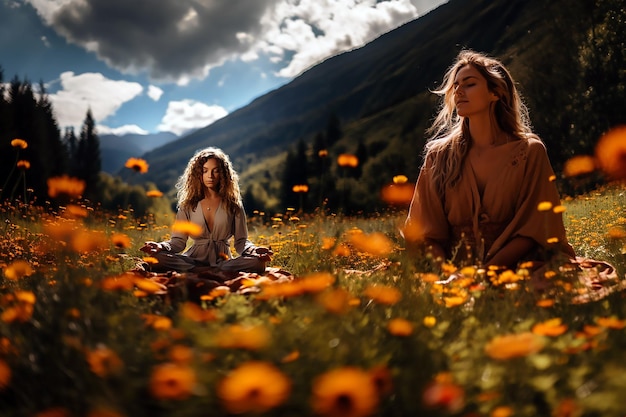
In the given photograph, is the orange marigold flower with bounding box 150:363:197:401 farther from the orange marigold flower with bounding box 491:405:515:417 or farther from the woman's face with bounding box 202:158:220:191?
the woman's face with bounding box 202:158:220:191

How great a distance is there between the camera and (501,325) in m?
2.40

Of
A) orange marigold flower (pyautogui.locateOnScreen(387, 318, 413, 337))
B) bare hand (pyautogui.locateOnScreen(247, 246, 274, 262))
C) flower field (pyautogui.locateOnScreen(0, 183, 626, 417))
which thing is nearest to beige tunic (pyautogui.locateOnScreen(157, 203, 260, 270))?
bare hand (pyautogui.locateOnScreen(247, 246, 274, 262))

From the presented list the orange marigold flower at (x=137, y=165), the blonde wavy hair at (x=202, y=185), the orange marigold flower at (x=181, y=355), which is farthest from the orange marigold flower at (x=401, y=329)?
the blonde wavy hair at (x=202, y=185)

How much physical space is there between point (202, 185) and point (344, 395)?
4264 millimetres

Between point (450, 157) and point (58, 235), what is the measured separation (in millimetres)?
3289

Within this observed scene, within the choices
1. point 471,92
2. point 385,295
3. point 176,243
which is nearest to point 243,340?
point 385,295

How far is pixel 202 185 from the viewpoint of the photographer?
5312 millimetres

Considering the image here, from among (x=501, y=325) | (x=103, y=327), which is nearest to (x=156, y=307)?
(x=103, y=327)

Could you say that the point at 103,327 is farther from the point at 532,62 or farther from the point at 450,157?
the point at 532,62

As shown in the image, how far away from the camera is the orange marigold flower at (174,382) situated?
136 centimetres

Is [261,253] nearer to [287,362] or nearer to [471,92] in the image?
[471,92]

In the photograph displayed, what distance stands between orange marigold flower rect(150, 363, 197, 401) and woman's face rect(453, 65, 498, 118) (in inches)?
142

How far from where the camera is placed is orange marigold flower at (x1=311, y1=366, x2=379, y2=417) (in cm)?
129

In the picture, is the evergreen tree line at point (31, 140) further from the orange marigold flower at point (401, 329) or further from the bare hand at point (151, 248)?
the orange marigold flower at point (401, 329)
